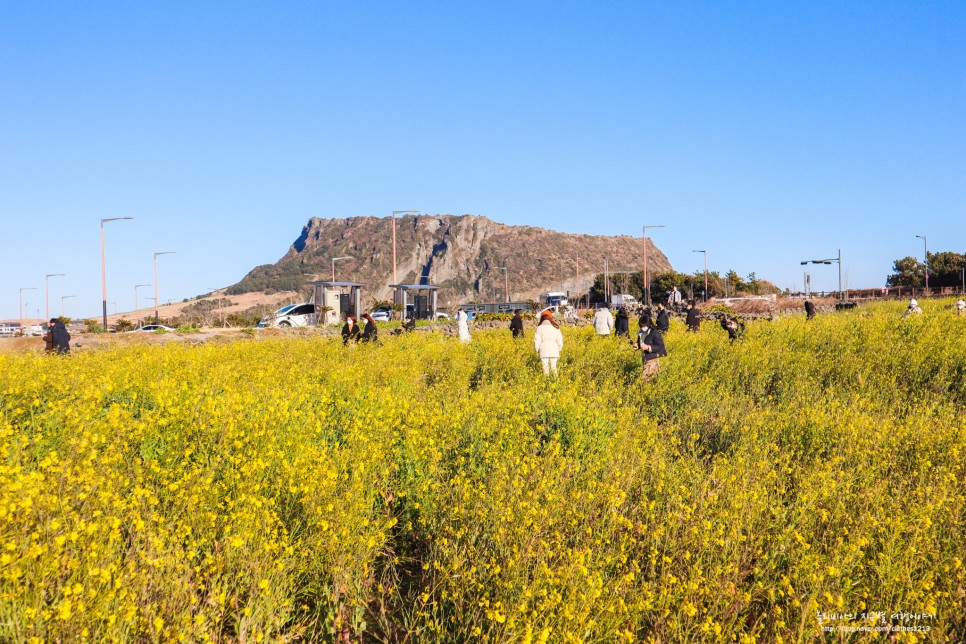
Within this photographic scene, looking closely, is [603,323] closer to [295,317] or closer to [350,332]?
[350,332]

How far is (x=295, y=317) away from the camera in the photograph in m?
38.1

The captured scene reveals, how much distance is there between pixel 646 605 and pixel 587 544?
600 mm

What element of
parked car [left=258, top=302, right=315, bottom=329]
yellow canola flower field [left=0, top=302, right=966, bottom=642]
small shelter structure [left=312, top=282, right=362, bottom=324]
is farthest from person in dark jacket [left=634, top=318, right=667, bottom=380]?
parked car [left=258, top=302, right=315, bottom=329]

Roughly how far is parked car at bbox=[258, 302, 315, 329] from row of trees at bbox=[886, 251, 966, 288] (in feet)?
200

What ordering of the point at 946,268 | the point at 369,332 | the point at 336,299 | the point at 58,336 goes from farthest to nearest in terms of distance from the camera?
the point at 946,268, the point at 336,299, the point at 369,332, the point at 58,336

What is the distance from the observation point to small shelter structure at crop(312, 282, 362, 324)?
32.9m

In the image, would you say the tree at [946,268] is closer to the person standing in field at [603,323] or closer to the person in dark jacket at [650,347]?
the person standing in field at [603,323]

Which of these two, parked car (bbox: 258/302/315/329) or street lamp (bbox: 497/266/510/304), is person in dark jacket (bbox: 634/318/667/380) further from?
street lamp (bbox: 497/266/510/304)

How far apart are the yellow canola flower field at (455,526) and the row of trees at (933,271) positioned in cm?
7100

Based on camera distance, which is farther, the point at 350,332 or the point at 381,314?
the point at 381,314

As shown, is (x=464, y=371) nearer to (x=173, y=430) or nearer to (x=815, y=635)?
(x=173, y=430)

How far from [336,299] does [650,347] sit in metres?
28.4

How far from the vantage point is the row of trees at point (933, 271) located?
6391cm

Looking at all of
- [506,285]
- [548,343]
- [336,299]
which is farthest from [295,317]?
[506,285]
